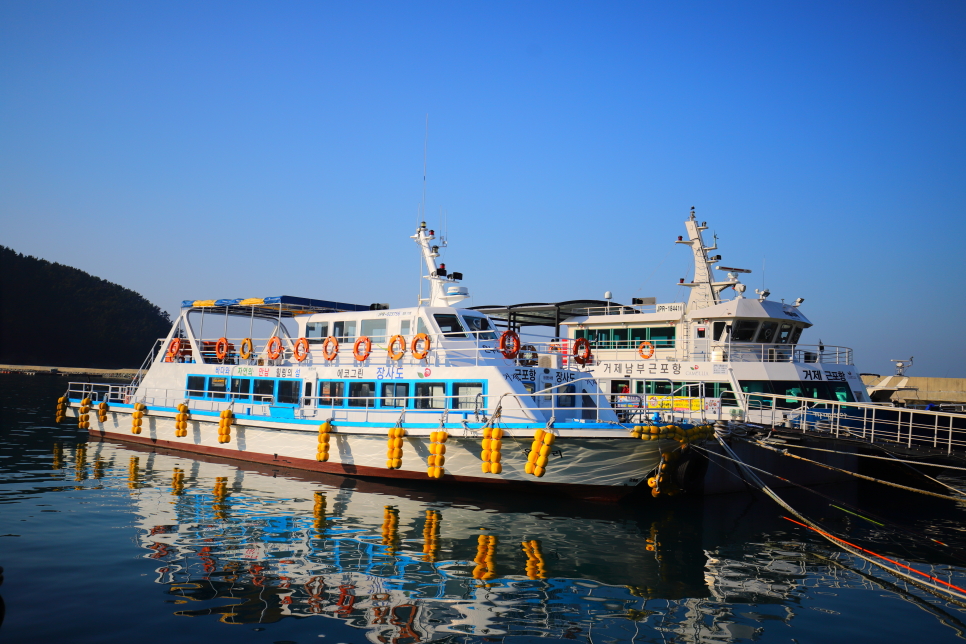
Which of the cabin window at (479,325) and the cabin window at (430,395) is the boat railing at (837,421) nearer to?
the cabin window at (479,325)

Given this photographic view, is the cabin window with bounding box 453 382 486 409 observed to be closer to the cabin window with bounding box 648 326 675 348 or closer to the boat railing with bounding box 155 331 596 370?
the boat railing with bounding box 155 331 596 370

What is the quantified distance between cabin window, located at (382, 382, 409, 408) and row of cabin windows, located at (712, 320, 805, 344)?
1303cm

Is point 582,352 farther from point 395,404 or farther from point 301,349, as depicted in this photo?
point 301,349

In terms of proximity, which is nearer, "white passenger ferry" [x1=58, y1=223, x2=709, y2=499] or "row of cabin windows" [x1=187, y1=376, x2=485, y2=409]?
"white passenger ferry" [x1=58, y1=223, x2=709, y2=499]

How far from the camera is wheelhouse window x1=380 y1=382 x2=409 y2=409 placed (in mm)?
17078

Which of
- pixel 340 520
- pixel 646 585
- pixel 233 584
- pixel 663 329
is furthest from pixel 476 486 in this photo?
pixel 663 329

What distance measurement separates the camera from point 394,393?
56.5ft

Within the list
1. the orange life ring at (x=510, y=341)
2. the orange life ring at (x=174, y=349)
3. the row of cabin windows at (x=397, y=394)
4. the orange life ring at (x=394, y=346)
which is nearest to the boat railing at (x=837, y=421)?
the orange life ring at (x=510, y=341)

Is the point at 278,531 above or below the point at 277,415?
below

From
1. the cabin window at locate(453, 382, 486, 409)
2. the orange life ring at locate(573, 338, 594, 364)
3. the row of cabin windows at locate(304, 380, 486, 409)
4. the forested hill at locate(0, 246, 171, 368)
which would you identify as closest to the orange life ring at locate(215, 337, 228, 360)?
the row of cabin windows at locate(304, 380, 486, 409)

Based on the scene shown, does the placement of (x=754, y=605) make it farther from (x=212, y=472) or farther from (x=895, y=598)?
(x=212, y=472)

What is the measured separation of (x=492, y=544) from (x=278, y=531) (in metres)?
4.02

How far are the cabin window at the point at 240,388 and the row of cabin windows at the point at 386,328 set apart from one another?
2548 mm

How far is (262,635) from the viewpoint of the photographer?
724 centimetres
